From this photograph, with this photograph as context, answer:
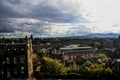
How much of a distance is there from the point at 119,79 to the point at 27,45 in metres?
18.7

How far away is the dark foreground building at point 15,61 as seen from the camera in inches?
2131

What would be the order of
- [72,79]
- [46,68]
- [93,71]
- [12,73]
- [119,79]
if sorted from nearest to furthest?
[119,79]
[72,79]
[12,73]
[93,71]
[46,68]

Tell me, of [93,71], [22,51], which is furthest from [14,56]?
[93,71]

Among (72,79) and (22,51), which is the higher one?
(22,51)

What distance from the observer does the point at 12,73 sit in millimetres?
54031

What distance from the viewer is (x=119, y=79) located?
45.0 meters

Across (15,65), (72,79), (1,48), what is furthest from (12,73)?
(72,79)

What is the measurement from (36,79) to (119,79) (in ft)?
42.3

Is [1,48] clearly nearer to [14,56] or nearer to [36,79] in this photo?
[14,56]

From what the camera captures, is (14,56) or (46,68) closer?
(14,56)

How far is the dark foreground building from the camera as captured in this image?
5412 centimetres

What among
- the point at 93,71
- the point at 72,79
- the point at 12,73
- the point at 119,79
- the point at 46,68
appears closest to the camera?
the point at 119,79

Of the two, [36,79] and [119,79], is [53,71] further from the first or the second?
[119,79]

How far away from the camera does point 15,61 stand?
55.4 m
